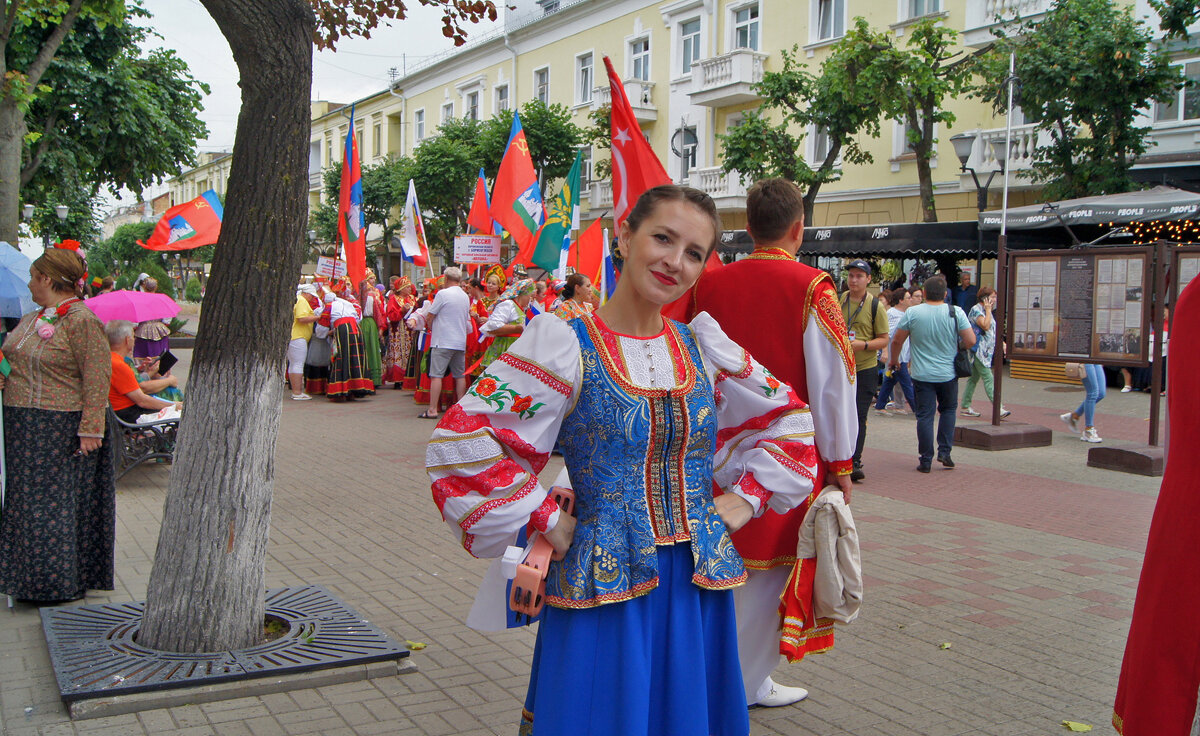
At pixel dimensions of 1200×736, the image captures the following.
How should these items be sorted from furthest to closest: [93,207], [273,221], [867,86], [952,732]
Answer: [93,207] < [867,86] < [273,221] < [952,732]

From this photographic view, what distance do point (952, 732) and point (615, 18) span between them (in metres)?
34.1

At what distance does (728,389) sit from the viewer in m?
2.79

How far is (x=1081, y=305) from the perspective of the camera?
1059 cm

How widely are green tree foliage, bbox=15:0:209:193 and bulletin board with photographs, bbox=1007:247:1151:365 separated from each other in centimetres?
1653

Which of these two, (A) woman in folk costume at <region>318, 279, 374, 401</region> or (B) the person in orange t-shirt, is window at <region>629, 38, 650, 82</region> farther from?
(B) the person in orange t-shirt

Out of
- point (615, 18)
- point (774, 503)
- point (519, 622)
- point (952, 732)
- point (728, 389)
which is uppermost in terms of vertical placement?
point (615, 18)

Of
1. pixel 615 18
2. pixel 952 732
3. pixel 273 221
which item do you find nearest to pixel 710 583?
pixel 952 732

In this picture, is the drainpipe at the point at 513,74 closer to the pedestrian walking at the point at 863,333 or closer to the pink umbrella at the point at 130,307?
the pedestrian walking at the point at 863,333

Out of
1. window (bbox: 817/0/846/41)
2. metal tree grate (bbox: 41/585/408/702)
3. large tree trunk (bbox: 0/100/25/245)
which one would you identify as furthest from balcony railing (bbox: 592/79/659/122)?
metal tree grate (bbox: 41/585/408/702)

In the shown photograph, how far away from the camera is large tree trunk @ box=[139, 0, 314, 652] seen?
4.18m

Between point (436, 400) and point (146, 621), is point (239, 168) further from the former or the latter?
point (436, 400)

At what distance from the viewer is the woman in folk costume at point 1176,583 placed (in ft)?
5.84

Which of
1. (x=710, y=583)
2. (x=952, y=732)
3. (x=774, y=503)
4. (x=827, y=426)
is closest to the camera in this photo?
(x=710, y=583)

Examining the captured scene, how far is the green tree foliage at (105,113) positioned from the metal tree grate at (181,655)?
55.1 feet
